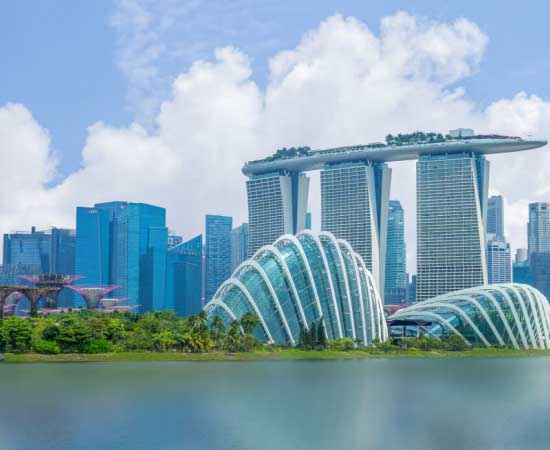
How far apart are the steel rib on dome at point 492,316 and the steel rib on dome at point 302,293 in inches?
720

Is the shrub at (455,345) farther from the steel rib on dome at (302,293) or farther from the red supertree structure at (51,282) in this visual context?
the red supertree structure at (51,282)

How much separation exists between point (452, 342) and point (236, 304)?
35.3 meters

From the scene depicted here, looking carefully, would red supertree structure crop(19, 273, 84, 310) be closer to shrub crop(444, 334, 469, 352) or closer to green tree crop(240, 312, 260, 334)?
green tree crop(240, 312, 260, 334)

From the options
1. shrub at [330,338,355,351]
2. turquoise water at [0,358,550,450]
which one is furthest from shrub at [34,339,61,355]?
shrub at [330,338,355,351]

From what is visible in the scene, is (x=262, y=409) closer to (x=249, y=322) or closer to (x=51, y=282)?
(x=249, y=322)

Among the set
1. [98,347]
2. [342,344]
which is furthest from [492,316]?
[98,347]

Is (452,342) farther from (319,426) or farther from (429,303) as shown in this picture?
(319,426)

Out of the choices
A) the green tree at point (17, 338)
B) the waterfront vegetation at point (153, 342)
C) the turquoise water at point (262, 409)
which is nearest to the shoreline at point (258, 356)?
the waterfront vegetation at point (153, 342)

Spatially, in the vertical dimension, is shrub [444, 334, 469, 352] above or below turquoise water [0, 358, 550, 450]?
above

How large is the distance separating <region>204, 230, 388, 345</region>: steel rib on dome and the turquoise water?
33.5 meters

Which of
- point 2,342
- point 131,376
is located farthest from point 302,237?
point 131,376

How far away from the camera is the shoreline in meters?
101

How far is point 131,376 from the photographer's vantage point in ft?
268

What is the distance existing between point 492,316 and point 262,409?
321 ft
